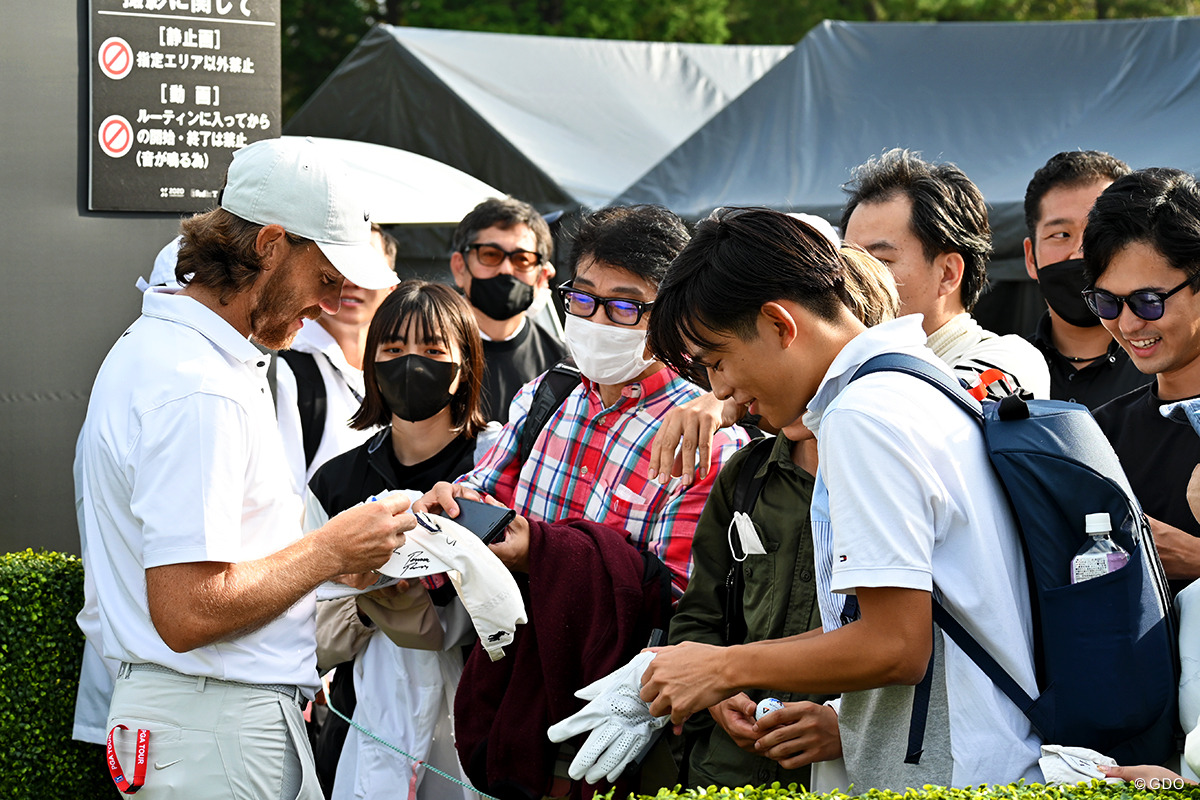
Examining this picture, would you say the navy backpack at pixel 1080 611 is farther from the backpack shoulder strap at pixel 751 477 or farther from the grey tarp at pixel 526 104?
the grey tarp at pixel 526 104

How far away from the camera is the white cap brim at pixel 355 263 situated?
2.71 m

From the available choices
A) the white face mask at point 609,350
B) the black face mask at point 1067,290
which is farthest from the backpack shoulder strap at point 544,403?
the black face mask at point 1067,290

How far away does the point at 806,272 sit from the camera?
216 centimetres

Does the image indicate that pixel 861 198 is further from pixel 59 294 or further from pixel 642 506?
pixel 59 294

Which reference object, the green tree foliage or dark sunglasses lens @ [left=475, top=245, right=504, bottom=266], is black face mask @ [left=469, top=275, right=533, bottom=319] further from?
the green tree foliage

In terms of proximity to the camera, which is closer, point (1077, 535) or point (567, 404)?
point (1077, 535)

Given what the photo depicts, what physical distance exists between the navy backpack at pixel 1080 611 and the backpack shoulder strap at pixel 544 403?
1.59 m

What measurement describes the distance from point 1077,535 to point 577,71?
36.2 feet

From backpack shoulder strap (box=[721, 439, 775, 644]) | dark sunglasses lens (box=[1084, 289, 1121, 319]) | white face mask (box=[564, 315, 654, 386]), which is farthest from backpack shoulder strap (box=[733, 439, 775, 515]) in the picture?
dark sunglasses lens (box=[1084, 289, 1121, 319])

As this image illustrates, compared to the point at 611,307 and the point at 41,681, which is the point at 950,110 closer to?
the point at 611,307

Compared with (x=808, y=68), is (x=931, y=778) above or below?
below

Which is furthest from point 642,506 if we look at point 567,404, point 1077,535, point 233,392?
point 1077,535

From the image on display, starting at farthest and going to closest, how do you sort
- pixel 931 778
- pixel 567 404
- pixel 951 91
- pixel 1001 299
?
pixel 951 91, pixel 1001 299, pixel 567 404, pixel 931 778

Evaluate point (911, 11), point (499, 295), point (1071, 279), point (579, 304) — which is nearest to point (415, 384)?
point (579, 304)
